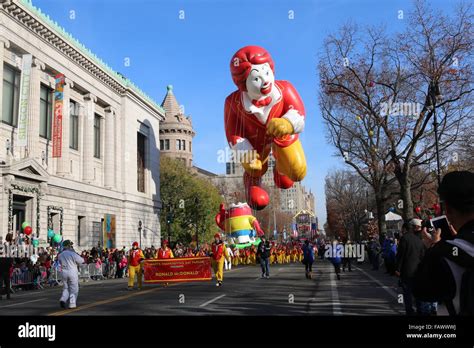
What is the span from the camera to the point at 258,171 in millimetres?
20469

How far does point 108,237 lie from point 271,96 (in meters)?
25.6

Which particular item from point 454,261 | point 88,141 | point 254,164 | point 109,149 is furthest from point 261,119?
point 109,149

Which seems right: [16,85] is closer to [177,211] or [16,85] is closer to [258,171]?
[258,171]

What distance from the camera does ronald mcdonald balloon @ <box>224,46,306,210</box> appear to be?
18484mm

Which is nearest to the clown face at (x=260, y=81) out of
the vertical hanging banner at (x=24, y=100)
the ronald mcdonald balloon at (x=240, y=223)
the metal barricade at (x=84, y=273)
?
the ronald mcdonald balloon at (x=240, y=223)

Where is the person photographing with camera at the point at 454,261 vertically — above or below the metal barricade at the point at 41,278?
above

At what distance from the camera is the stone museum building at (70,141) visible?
28.1 meters

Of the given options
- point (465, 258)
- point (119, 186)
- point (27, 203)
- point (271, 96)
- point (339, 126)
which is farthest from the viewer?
point (119, 186)

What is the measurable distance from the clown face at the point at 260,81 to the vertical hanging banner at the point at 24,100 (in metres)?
14.7

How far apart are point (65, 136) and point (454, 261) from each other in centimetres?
3562

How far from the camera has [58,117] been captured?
32281mm

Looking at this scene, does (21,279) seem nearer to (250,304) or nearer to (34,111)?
(250,304)

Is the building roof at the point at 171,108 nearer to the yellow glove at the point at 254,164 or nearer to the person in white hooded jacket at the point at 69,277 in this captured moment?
the yellow glove at the point at 254,164
